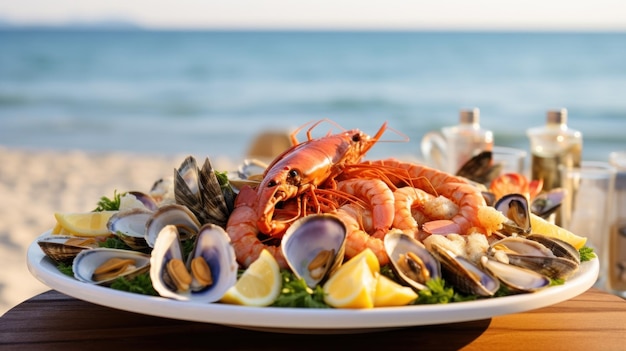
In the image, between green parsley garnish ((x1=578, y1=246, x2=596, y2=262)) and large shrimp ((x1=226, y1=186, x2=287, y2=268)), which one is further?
green parsley garnish ((x1=578, y1=246, x2=596, y2=262))

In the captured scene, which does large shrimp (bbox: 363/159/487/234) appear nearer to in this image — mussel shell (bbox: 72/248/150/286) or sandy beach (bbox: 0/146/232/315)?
mussel shell (bbox: 72/248/150/286)

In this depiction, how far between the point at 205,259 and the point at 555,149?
7.25 feet

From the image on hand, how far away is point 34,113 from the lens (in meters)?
20.8

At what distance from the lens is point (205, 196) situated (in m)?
2.14

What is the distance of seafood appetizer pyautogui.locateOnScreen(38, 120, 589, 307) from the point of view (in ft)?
5.67

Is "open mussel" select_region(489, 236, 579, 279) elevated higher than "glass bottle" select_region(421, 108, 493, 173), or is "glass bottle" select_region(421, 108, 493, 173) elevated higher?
"glass bottle" select_region(421, 108, 493, 173)

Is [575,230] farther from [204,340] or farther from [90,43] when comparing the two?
[90,43]

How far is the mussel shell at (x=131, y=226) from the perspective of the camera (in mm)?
2057

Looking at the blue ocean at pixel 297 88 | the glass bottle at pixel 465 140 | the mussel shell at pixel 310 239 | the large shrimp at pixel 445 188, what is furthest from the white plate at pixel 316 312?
the blue ocean at pixel 297 88

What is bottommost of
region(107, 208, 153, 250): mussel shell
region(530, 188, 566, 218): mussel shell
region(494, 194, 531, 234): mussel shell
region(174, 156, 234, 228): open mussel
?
region(530, 188, 566, 218): mussel shell

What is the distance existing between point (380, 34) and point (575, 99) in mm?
23138

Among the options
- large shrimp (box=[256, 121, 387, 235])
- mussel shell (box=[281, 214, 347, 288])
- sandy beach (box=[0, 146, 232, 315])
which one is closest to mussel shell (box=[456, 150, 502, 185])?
large shrimp (box=[256, 121, 387, 235])

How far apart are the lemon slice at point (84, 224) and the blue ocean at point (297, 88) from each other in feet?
33.0

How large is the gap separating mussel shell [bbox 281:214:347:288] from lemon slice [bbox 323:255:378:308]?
9 centimetres
